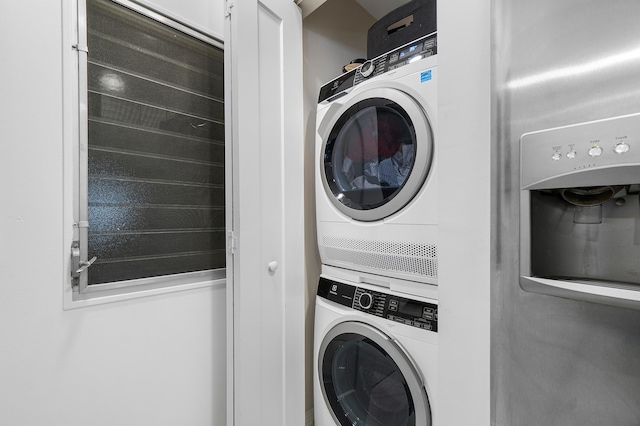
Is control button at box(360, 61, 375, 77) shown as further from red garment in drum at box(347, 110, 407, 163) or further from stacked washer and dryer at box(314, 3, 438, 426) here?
Answer: red garment in drum at box(347, 110, 407, 163)

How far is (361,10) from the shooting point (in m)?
1.83

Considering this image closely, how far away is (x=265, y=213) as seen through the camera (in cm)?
121

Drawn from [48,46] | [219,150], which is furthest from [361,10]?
[48,46]

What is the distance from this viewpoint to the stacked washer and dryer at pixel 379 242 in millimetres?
979

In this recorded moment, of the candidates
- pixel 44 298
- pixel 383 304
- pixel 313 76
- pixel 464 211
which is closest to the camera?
pixel 464 211

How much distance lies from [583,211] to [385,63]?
0.93 meters

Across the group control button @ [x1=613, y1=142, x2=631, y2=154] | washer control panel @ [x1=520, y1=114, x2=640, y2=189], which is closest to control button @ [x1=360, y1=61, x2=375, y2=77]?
washer control panel @ [x1=520, y1=114, x2=640, y2=189]

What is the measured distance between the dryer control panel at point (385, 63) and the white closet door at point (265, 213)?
0.19 m

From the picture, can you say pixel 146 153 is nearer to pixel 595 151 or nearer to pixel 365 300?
pixel 365 300

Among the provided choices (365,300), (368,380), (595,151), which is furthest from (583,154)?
(368,380)

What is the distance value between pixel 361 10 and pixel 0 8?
1.76m

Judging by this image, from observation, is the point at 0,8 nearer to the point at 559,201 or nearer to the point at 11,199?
the point at 11,199

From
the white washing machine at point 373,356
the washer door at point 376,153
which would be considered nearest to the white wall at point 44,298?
the white washing machine at point 373,356

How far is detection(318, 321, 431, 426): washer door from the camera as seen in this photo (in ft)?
3.18
